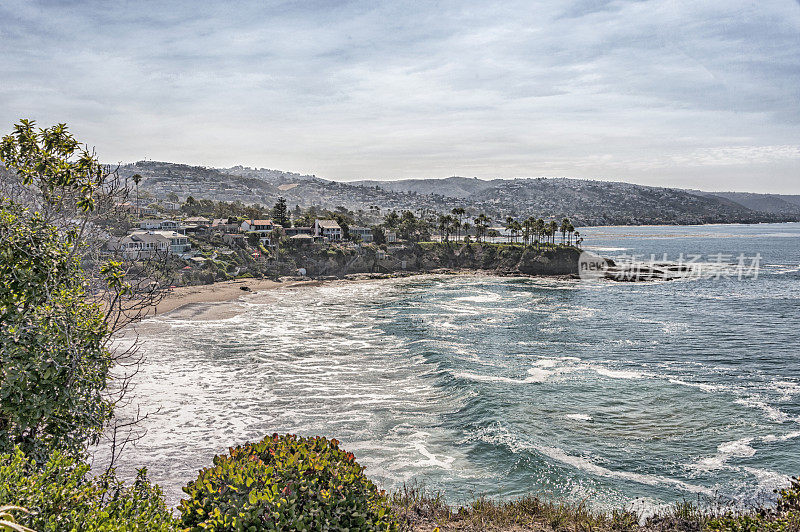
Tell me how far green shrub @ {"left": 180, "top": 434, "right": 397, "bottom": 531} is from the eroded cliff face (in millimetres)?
83549

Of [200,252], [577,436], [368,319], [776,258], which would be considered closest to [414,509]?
[577,436]

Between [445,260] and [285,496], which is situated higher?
[285,496]

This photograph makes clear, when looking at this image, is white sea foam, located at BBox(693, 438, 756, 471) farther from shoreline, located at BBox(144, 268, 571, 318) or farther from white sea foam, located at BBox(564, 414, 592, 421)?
shoreline, located at BBox(144, 268, 571, 318)

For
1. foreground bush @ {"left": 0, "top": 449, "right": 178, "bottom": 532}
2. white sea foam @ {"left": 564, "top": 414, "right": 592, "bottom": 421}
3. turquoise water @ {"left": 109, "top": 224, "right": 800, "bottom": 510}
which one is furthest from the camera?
white sea foam @ {"left": 564, "top": 414, "right": 592, "bottom": 421}

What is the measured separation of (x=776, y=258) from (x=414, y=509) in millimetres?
136926

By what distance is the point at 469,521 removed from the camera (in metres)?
12.4

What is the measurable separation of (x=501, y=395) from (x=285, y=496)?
20963 mm

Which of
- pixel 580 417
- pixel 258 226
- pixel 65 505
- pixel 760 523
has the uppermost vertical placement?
pixel 258 226

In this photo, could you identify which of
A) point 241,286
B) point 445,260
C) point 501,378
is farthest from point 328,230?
point 501,378

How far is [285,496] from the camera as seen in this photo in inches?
267

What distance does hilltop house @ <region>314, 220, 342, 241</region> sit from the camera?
105 metres

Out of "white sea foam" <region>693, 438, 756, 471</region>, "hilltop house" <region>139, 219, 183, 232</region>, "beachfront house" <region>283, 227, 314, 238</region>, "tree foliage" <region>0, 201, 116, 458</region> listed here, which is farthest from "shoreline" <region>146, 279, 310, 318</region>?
"white sea foam" <region>693, 438, 756, 471</region>

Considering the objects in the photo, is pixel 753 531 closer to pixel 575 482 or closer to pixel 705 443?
pixel 575 482

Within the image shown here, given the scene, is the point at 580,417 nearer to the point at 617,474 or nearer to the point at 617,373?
the point at 617,474
